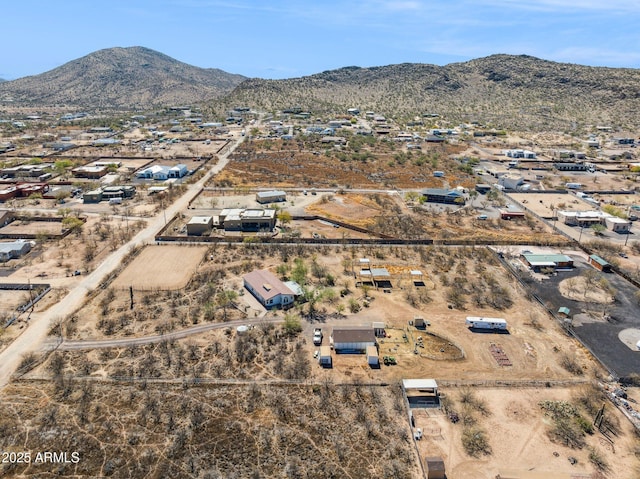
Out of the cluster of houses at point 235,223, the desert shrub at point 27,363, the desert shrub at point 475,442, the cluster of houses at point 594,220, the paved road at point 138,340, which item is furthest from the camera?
the cluster of houses at point 594,220

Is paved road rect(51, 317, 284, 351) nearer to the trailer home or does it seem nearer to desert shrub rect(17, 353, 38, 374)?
desert shrub rect(17, 353, 38, 374)

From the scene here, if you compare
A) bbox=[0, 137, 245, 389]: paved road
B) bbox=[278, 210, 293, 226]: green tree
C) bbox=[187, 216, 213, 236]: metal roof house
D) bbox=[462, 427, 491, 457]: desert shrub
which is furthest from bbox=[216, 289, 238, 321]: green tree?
bbox=[462, 427, 491, 457]: desert shrub

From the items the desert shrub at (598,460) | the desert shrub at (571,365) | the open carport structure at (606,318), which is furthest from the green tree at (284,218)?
the desert shrub at (598,460)

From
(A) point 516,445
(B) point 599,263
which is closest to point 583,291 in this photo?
(B) point 599,263

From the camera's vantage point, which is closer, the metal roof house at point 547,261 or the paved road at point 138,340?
the paved road at point 138,340

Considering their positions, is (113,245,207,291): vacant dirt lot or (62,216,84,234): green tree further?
(62,216,84,234): green tree

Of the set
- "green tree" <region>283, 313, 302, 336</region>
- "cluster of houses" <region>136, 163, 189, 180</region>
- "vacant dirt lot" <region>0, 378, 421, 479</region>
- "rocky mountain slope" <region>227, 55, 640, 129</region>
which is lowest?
"vacant dirt lot" <region>0, 378, 421, 479</region>

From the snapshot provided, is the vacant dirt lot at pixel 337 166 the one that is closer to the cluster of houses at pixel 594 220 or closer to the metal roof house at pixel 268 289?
the cluster of houses at pixel 594 220
